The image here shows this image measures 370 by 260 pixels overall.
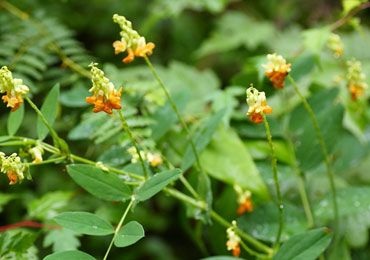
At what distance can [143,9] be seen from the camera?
2596 mm

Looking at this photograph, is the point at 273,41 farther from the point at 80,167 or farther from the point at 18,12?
the point at 80,167

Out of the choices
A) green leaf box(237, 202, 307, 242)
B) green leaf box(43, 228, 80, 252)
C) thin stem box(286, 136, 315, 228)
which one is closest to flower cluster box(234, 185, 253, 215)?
green leaf box(237, 202, 307, 242)

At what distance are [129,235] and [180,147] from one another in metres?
0.56

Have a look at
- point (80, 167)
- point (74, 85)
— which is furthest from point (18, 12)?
point (80, 167)

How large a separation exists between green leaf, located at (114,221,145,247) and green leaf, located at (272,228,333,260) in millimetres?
345

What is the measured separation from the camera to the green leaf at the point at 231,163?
4.13 feet

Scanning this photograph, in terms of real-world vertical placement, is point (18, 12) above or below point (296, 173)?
above

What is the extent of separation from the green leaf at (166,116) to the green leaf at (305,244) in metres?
0.53

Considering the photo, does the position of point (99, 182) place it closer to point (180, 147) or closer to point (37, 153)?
point (37, 153)

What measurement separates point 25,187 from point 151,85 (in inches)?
31.2

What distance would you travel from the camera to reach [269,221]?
3.86ft

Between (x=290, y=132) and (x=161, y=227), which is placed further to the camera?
(x=161, y=227)

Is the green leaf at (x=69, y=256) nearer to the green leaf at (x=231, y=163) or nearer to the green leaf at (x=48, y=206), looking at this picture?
the green leaf at (x=48, y=206)

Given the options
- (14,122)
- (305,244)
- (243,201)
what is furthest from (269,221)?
(14,122)
